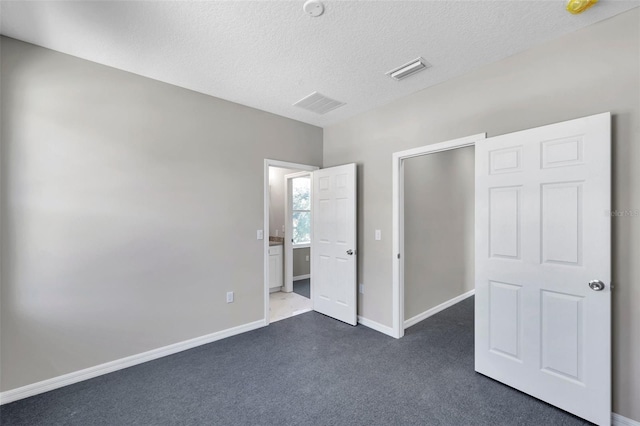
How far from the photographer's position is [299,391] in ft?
7.34

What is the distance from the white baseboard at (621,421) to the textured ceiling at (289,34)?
2671 mm

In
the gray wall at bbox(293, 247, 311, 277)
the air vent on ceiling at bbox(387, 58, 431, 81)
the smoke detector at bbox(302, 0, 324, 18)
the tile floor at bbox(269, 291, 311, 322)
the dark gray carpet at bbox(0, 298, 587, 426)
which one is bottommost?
the tile floor at bbox(269, 291, 311, 322)

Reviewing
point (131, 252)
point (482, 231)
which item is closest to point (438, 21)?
point (482, 231)

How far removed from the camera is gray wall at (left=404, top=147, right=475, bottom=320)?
3.60 m

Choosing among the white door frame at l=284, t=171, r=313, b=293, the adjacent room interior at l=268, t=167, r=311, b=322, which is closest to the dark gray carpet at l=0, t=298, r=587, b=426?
the adjacent room interior at l=268, t=167, r=311, b=322

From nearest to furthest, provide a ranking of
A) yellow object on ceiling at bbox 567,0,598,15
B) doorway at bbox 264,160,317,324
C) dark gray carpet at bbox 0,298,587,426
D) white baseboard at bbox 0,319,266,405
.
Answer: yellow object on ceiling at bbox 567,0,598,15, dark gray carpet at bbox 0,298,587,426, white baseboard at bbox 0,319,266,405, doorway at bbox 264,160,317,324

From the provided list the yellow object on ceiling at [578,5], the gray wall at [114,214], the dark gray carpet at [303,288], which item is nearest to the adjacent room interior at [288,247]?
the dark gray carpet at [303,288]

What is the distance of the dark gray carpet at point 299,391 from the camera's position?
1944 millimetres

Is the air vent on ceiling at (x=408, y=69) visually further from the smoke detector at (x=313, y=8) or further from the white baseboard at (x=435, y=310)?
the white baseboard at (x=435, y=310)

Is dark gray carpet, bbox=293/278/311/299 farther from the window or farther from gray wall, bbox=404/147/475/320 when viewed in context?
gray wall, bbox=404/147/475/320

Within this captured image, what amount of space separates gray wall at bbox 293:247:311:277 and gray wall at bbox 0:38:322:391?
2.41 metres

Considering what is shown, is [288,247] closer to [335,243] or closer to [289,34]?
[335,243]

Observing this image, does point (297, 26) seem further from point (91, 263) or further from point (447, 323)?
point (447, 323)

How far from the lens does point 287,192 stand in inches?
202
